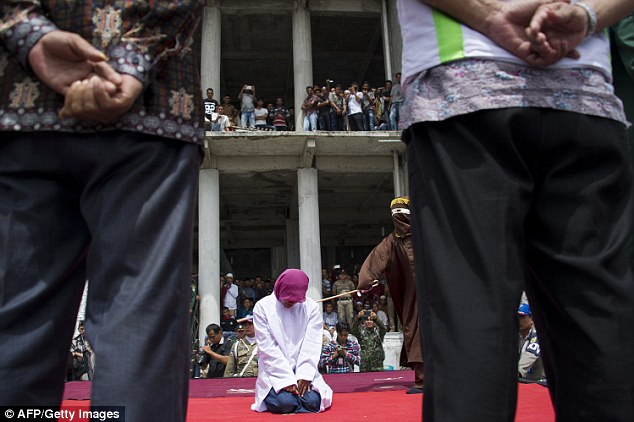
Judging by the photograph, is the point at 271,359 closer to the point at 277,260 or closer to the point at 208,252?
the point at 208,252

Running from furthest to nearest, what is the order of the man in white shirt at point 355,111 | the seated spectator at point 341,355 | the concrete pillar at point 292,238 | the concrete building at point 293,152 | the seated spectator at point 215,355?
1. the concrete pillar at point 292,238
2. the man in white shirt at point 355,111
3. the concrete building at point 293,152
4. the seated spectator at point 341,355
5. the seated spectator at point 215,355

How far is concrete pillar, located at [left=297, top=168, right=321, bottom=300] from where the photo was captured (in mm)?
14250

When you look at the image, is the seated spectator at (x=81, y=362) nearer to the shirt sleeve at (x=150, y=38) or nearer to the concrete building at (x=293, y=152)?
the concrete building at (x=293, y=152)

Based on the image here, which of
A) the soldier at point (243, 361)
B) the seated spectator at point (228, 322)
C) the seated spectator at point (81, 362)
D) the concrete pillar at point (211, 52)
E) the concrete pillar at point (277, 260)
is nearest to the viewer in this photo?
the soldier at point (243, 361)

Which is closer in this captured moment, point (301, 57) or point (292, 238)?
point (301, 57)

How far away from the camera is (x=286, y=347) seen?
194 inches

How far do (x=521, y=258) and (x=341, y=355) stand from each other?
9.42m

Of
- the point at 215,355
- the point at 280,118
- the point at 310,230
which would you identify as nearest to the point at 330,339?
the point at 215,355

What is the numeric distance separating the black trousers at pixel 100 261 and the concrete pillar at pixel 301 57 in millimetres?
14255

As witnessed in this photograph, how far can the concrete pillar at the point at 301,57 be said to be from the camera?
15.7m

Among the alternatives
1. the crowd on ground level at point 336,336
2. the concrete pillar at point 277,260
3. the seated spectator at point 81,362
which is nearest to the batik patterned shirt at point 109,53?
the crowd on ground level at point 336,336

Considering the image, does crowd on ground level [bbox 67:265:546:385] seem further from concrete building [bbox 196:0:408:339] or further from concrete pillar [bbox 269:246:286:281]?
concrete pillar [bbox 269:246:286:281]

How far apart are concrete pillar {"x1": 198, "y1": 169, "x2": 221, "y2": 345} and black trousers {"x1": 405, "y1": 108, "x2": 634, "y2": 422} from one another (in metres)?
12.8

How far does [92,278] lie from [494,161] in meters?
0.95
